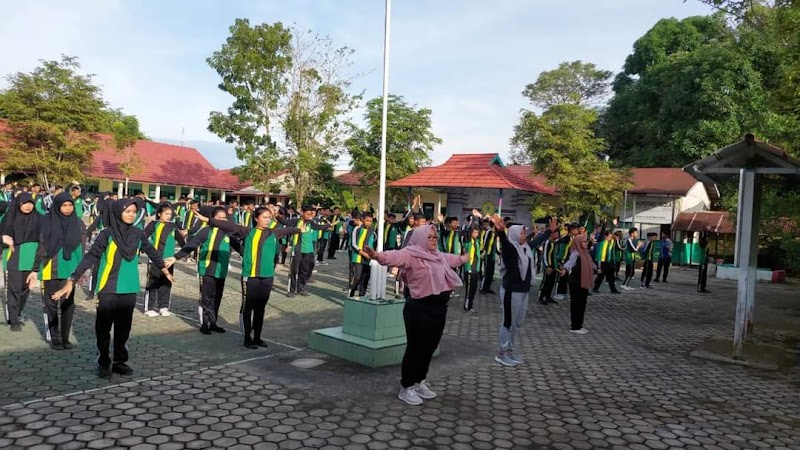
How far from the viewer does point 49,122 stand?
25.4 m

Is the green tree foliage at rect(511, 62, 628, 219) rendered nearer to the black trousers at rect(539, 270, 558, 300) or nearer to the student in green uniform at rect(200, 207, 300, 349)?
the black trousers at rect(539, 270, 558, 300)

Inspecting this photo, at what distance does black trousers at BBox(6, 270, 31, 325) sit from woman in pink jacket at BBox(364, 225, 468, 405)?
4.89m

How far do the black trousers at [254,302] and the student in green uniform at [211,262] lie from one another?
2.85 feet

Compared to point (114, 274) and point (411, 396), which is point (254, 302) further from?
point (411, 396)

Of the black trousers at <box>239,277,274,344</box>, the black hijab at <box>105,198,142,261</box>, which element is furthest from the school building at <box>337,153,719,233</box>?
the black hijab at <box>105,198,142,261</box>

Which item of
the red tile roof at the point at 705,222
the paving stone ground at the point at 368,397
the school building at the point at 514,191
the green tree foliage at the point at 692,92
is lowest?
the paving stone ground at the point at 368,397

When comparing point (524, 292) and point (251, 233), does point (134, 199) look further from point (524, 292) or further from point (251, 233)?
point (524, 292)

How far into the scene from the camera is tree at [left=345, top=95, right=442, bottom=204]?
28250 mm

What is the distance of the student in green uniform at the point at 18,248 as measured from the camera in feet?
22.1

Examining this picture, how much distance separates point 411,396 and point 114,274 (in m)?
3.03

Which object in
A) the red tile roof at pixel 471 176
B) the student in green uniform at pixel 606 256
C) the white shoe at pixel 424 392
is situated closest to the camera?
the white shoe at pixel 424 392

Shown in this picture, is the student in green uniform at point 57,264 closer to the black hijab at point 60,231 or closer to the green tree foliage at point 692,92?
the black hijab at point 60,231

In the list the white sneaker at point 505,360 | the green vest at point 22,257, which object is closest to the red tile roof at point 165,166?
the green vest at point 22,257

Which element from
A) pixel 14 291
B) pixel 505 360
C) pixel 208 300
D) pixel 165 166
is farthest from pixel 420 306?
pixel 165 166
